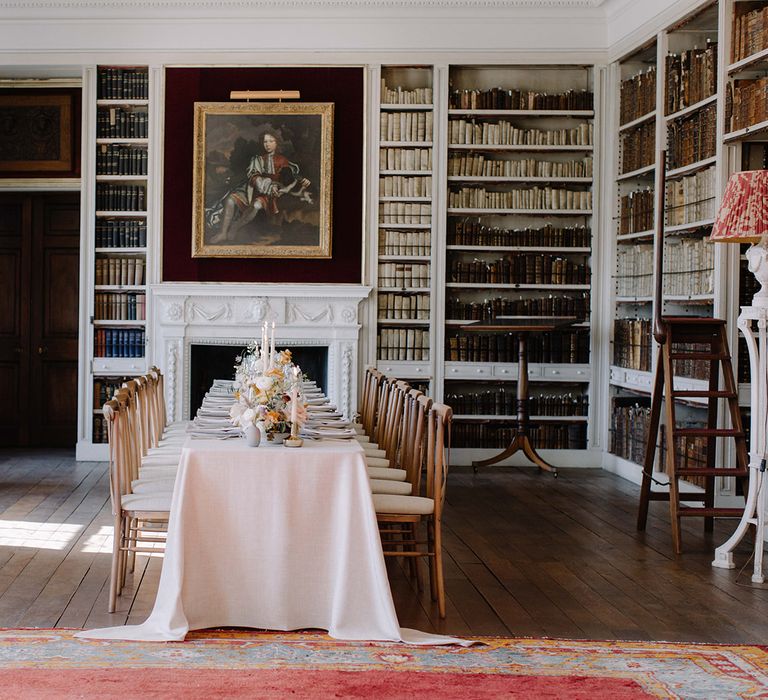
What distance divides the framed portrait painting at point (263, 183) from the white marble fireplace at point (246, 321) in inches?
15.4

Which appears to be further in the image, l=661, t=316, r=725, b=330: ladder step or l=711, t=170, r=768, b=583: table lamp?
l=661, t=316, r=725, b=330: ladder step

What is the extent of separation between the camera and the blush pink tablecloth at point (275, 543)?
4305 millimetres

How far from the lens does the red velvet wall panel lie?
9609mm

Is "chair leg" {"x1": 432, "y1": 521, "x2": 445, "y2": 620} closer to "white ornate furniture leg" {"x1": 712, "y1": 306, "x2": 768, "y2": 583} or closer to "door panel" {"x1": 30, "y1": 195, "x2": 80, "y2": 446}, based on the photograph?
"white ornate furniture leg" {"x1": 712, "y1": 306, "x2": 768, "y2": 583}

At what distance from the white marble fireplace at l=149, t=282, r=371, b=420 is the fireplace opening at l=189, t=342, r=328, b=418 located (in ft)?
0.68

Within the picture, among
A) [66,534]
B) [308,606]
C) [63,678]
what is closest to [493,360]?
[66,534]

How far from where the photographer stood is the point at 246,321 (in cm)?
952

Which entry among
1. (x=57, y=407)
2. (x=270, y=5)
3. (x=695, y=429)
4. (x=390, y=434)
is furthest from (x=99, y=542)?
(x=270, y=5)

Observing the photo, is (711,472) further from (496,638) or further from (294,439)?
(294,439)

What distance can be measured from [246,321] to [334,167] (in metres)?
1.73

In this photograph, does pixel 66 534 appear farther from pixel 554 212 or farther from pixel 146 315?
pixel 554 212

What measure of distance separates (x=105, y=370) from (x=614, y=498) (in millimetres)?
4965

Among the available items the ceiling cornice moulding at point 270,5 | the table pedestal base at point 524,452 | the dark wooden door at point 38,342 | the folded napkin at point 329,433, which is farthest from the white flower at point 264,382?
the dark wooden door at point 38,342

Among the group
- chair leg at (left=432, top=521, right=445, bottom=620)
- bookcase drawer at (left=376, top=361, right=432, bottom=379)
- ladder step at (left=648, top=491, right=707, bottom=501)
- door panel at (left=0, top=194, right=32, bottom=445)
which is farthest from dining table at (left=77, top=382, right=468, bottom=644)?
door panel at (left=0, top=194, right=32, bottom=445)
